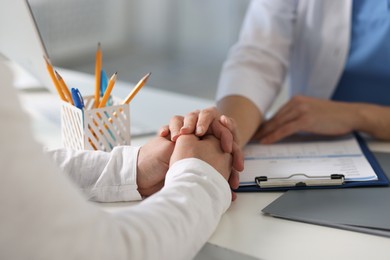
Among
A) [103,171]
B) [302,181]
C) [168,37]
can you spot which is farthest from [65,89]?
[168,37]

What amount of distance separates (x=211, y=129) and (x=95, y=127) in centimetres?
19

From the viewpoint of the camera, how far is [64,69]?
1.38 metres

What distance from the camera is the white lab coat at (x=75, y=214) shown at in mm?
532

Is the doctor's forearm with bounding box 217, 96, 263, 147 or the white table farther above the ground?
the white table

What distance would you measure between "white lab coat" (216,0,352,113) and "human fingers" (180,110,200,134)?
1.39ft

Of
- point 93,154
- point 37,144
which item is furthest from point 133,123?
point 37,144

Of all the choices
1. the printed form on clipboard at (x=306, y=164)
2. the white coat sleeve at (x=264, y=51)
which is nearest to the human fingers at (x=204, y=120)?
the printed form on clipboard at (x=306, y=164)

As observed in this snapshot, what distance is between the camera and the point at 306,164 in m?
0.98

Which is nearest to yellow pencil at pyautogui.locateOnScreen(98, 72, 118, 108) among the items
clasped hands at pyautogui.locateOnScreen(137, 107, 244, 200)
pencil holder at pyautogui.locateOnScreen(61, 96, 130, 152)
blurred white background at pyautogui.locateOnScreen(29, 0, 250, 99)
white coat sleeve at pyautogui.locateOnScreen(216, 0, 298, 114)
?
pencil holder at pyautogui.locateOnScreen(61, 96, 130, 152)

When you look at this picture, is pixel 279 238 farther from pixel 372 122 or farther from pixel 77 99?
pixel 372 122

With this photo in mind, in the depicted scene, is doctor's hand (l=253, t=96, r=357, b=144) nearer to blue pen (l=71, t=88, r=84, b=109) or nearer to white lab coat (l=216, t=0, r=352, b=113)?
white lab coat (l=216, t=0, r=352, b=113)

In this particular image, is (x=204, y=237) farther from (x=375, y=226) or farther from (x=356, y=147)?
(x=356, y=147)

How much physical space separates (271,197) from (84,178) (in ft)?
→ 0.91

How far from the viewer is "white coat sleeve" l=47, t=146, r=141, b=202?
0.85m
